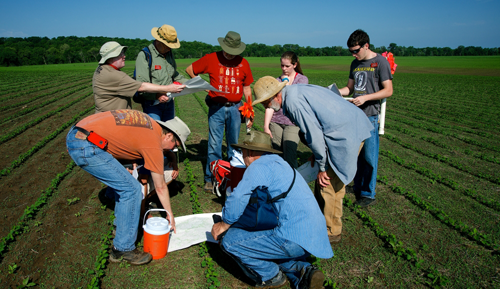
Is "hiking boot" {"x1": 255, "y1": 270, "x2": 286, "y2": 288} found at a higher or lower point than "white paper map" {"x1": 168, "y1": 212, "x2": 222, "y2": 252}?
lower

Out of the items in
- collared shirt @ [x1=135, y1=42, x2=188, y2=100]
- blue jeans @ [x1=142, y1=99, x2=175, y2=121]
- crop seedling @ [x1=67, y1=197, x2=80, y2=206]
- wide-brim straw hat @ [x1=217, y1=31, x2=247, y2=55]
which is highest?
wide-brim straw hat @ [x1=217, y1=31, x2=247, y2=55]

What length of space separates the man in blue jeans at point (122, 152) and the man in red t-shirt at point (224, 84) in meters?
1.71

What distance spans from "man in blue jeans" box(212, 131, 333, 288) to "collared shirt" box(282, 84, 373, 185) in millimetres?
497

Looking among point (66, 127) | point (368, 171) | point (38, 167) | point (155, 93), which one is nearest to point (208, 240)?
point (155, 93)

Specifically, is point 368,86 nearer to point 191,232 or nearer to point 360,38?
point 360,38

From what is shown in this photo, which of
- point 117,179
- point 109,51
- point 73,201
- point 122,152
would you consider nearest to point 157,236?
point 117,179

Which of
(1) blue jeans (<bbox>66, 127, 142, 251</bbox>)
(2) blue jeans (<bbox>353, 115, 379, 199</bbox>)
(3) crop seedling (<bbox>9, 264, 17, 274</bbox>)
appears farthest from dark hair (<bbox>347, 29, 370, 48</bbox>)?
(3) crop seedling (<bbox>9, 264, 17, 274</bbox>)

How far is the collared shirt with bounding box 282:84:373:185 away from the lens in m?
2.94

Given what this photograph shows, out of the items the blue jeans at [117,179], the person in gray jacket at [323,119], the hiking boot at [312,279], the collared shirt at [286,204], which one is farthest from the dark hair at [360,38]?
the blue jeans at [117,179]

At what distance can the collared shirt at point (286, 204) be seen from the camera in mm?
2477

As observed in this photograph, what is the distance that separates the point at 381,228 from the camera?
3850mm

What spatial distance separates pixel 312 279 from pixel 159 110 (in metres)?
3.04

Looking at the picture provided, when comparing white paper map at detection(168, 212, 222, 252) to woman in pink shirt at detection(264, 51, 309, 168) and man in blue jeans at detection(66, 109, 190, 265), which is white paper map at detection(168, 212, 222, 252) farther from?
woman in pink shirt at detection(264, 51, 309, 168)

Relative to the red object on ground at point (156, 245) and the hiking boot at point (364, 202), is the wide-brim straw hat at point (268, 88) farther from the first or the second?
the hiking boot at point (364, 202)
